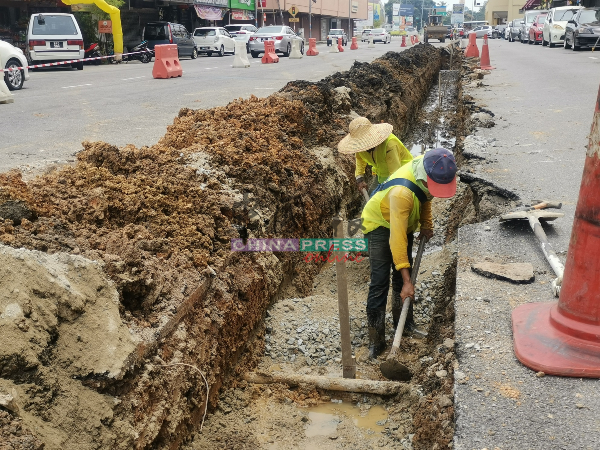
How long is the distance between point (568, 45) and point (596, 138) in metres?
27.3

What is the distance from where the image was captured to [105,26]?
26.2 metres

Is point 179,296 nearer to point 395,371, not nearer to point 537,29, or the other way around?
point 395,371

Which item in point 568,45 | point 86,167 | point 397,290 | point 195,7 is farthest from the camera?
point 195,7

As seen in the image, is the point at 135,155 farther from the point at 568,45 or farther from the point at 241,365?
the point at 568,45

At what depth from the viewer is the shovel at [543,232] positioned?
12.2 feet

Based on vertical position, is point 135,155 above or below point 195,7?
below

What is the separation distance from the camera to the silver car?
2891cm

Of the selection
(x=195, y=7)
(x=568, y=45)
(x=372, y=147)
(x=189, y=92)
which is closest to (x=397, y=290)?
(x=372, y=147)

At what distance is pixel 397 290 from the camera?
5078mm

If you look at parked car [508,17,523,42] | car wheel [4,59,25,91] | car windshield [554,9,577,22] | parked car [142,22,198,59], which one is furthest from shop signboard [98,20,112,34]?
parked car [508,17,523,42]

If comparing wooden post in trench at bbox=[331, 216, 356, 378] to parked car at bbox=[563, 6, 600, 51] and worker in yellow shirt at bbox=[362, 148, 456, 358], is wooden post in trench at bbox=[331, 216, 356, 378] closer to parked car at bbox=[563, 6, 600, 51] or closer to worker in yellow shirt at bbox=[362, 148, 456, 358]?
worker in yellow shirt at bbox=[362, 148, 456, 358]

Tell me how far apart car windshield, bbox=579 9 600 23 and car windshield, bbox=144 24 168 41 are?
1875cm

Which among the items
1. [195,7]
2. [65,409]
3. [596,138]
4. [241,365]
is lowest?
[241,365]

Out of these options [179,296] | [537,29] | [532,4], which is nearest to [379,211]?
[179,296]
